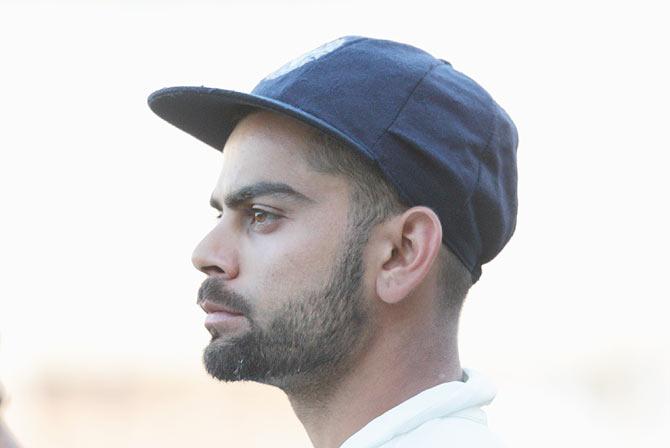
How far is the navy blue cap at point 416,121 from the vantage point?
2355 millimetres

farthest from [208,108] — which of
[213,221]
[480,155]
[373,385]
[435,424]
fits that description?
[213,221]

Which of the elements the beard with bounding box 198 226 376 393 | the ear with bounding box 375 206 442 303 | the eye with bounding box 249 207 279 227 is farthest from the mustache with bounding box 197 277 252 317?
the ear with bounding box 375 206 442 303

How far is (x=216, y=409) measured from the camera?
9531 millimetres

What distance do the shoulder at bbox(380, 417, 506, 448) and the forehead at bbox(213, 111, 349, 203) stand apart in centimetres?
48

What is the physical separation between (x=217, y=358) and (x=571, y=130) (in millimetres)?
7657

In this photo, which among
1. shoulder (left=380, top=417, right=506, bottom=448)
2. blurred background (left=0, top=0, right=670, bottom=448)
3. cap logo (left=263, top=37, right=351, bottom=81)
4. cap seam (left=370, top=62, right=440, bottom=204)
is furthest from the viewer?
blurred background (left=0, top=0, right=670, bottom=448)

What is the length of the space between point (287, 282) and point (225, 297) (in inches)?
4.9

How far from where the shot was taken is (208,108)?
8.68 feet

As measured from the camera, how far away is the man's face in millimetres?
2354

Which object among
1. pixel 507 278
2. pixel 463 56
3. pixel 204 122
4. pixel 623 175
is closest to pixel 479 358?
pixel 507 278

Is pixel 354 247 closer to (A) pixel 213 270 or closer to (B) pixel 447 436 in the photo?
(A) pixel 213 270

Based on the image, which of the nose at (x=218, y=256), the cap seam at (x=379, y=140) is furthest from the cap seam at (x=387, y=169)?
the nose at (x=218, y=256)

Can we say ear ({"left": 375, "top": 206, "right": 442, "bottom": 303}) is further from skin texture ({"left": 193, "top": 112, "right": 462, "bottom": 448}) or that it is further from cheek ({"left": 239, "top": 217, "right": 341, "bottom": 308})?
cheek ({"left": 239, "top": 217, "right": 341, "bottom": 308})

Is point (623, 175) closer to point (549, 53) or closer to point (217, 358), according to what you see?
point (549, 53)
